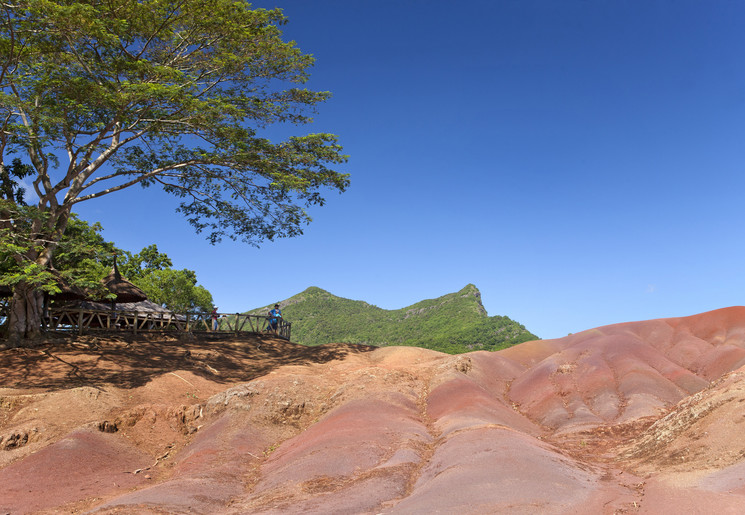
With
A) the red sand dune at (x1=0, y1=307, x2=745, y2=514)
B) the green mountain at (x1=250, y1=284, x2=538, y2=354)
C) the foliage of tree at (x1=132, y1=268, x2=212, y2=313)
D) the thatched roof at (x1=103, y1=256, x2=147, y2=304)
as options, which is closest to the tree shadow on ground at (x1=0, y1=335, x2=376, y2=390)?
the red sand dune at (x1=0, y1=307, x2=745, y2=514)

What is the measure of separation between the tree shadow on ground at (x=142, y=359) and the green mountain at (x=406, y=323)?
25.9 m

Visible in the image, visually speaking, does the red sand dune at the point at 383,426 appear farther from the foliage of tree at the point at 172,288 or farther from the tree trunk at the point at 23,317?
the foliage of tree at the point at 172,288

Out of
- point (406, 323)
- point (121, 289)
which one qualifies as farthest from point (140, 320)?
point (406, 323)

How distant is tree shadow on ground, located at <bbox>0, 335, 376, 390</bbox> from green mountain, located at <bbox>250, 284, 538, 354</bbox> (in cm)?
2591

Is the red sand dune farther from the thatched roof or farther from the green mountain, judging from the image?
the green mountain

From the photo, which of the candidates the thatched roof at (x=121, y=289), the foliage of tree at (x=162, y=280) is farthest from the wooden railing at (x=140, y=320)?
the foliage of tree at (x=162, y=280)

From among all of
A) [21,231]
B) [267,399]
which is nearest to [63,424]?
[267,399]

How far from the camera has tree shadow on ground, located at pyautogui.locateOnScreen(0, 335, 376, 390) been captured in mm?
16734

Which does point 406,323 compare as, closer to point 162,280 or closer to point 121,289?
point 162,280

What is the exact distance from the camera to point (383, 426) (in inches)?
525

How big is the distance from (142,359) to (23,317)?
5.11m

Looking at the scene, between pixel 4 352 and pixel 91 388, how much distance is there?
550 centimetres

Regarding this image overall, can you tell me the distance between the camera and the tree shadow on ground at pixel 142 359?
54.9ft

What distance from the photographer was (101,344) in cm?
2039
